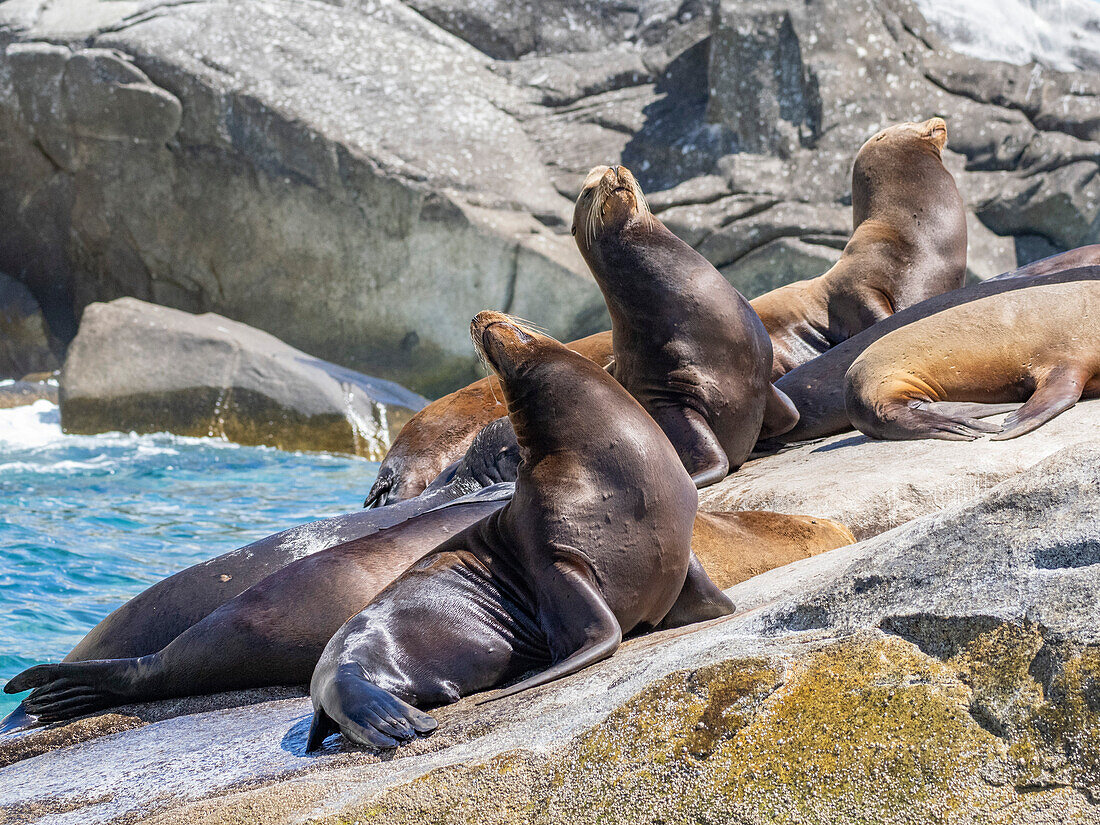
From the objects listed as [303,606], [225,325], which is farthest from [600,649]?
[225,325]

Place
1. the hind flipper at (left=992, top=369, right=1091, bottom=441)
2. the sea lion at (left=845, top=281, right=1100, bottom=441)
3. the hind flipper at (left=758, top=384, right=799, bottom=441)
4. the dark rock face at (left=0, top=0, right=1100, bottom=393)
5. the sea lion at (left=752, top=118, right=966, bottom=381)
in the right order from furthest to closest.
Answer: the dark rock face at (left=0, top=0, right=1100, bottom=393)
the sea lion at (left=752, top=118, right=966, bottom=381)
the hind flipper at (left=758, top=384, right=799, bottom=441)
the sea lion at (left=845, top=281, right=1100, bottom=441)
the hind flipper at (left=992, top=369, right=1091, bottom=441)

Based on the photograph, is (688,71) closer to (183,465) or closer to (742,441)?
(183,465)

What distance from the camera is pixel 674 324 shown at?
4949mm

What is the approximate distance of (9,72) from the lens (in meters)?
14.6

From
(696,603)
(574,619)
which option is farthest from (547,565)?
(696,603)

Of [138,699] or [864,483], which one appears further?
[864,483]

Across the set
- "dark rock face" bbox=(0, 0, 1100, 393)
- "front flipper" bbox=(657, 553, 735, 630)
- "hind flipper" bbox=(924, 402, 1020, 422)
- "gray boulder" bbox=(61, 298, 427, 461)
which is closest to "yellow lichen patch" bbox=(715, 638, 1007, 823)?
"front flipper" bbox=(657, 553, 735, 630)

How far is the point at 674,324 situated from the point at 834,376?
1.09 metres

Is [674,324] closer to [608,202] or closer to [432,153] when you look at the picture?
[608,202]

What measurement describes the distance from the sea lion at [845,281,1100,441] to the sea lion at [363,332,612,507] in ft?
5.23

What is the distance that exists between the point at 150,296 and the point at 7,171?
97.7 inches

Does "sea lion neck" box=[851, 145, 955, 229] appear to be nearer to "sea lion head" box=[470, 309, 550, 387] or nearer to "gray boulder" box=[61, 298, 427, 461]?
"sea lion head" box=[470, 309, 550, 387]

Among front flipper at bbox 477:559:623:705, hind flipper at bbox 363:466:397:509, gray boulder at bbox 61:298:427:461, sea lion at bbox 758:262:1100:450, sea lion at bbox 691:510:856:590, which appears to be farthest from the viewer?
gray boulder at bbox 61:298:427:461

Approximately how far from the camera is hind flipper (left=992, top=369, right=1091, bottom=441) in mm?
4160
